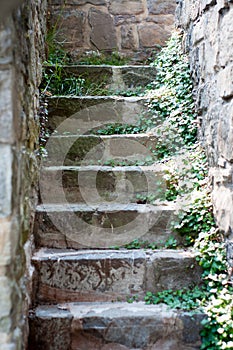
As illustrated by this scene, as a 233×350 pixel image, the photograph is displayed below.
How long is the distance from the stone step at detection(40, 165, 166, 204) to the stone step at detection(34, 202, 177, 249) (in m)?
0.17

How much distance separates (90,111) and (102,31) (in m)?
1.59

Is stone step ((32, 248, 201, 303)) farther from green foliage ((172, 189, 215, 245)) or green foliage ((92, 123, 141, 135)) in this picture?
green foliage ((92, 123, 141, 135))

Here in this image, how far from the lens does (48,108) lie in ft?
10.2

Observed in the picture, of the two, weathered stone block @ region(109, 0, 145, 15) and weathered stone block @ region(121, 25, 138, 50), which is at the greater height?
weathered stone block @ region(109, 0, 145, 15)

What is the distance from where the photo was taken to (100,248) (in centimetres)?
230

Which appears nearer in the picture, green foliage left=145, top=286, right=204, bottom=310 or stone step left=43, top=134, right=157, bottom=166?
green foliage left=145, top=286, right=204, bottom=310

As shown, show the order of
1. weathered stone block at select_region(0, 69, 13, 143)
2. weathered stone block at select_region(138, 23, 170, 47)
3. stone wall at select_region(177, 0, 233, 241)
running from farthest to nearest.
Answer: weathered stone block at select_region(138, 23, 170, 47)
stone wall at select_region(177, 0, 233, 241)
weathered stone block at select_region(0, 69, 13, 143)

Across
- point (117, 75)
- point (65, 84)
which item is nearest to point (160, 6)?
point (117, 75)

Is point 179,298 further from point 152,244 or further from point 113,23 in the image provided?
point 113,23

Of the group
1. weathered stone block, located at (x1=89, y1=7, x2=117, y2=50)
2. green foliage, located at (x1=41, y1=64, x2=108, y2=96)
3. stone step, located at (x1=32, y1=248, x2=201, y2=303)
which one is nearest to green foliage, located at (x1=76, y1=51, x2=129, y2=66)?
weathered stone block, located at (x1=89, y1=7, x2=117, y2=50)

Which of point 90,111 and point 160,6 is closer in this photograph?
point 90,111

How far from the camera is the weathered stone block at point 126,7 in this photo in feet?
14.4

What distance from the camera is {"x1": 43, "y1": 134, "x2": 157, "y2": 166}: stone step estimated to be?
9.21 feet

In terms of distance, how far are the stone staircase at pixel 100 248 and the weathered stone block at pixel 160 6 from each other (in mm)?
→ 1795
